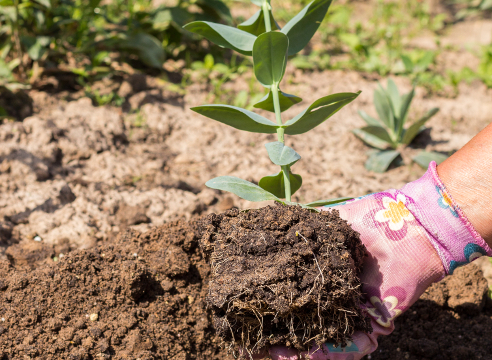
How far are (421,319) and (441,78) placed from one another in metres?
2.56

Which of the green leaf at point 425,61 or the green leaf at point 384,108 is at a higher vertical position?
the green leaf at point 425,61

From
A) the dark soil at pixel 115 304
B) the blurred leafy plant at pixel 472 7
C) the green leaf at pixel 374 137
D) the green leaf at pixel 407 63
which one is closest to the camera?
the dark soil at pixel 115 304

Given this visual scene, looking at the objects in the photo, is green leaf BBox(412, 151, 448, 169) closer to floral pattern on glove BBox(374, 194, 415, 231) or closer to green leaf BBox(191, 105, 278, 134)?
floral pattern on glove BBox(374, 194, 415, 231)

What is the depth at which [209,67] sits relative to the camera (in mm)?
3168

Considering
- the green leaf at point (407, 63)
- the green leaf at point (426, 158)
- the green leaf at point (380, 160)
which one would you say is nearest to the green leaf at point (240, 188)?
the green leaf at point (380, 160)

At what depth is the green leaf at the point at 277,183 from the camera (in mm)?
1446

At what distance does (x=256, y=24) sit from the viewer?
155cm

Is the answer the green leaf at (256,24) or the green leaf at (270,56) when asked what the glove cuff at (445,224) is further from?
the green leaf at (256,24)

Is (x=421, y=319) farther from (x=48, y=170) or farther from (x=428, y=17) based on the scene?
(x=428, y=17)

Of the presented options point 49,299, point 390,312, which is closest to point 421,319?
point 390,312

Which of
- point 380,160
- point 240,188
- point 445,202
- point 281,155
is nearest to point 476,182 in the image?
point 445,202

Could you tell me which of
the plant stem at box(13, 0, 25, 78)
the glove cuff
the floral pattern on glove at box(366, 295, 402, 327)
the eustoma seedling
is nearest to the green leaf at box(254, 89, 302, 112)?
the eustoma seedling

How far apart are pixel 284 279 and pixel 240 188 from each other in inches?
13.2

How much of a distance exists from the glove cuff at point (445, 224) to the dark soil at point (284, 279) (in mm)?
278
